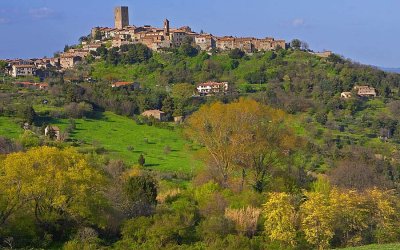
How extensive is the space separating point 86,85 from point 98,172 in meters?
44.0

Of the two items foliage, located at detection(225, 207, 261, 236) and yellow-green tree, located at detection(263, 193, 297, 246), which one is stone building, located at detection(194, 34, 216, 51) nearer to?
foliage, located at detection(225, 207, 261, 236)

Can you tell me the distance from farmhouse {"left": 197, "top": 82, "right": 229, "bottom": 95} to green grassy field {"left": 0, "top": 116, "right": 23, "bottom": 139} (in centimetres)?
2981

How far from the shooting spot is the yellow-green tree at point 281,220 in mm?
20859

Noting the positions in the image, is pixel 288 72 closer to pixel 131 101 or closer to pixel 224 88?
pixel 224 88

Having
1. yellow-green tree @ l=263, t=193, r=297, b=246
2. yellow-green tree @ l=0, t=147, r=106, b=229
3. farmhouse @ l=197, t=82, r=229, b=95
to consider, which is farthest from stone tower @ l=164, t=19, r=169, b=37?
yellow-green tree @ l=263, t=193, r=297, b=246

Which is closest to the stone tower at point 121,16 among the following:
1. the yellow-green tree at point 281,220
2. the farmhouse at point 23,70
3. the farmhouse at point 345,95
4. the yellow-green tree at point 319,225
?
the farmhouse at point 23,70

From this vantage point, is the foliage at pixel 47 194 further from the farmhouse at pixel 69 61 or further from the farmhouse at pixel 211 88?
the farmhouse at pixel 69 61

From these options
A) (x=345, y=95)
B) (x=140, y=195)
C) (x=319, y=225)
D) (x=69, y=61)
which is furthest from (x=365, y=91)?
(x=140, y=195)

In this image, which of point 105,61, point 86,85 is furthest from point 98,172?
point 105,61

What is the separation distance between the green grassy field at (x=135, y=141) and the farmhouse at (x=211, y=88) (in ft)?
58.2

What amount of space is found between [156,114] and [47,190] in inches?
1489

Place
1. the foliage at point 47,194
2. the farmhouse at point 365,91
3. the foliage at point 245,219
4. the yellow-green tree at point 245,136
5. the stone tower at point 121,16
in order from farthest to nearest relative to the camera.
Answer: the stone tower at point 121,16, the farmhouse at point 365,91, the yellow-green tree at point 245,136, the foliage at point 245,219, the foliage at point 47,194


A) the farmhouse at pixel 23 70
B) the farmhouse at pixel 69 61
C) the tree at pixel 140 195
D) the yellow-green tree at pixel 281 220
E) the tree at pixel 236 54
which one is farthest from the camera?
the farmhouse at pixel 69 61

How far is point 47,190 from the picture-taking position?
68.5 ft
